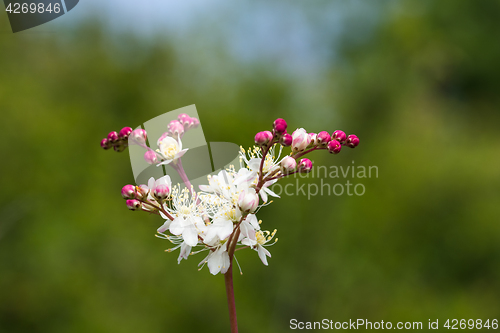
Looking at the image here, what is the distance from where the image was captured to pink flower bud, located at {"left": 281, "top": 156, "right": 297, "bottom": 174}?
26.0 inches

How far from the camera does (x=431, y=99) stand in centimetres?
558

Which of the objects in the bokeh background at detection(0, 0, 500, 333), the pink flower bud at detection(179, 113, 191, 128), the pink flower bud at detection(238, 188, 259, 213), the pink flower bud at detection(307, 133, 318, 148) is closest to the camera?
the pink flower bud at detection(238, 188, 259, 213)

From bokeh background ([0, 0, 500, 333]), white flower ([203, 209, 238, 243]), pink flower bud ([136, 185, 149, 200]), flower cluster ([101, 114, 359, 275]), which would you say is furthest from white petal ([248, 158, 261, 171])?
bokeh background ([0, 0, 500, 333])

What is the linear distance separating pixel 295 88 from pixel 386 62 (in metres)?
1.68

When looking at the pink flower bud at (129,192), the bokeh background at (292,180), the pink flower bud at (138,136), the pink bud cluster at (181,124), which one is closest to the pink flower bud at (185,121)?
the pink bud cluster at (181,124)

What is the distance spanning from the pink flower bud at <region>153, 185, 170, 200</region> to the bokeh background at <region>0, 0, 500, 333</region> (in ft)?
11.6

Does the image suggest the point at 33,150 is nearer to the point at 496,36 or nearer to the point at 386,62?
the point at 386,62

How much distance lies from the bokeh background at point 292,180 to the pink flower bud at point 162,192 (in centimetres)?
355

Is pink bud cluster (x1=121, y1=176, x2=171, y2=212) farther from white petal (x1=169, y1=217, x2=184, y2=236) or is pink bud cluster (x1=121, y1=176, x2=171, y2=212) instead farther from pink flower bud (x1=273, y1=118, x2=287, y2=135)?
pink flower bud (x1=273, y1=118, x2=287, y2=135)

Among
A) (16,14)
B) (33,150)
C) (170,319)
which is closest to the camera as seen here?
(16,14)

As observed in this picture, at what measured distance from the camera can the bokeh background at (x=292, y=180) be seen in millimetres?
3969

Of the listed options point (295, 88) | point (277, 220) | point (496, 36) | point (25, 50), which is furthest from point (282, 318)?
point (496, 36)

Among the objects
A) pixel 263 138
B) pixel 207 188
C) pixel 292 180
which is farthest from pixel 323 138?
pixel 292 180

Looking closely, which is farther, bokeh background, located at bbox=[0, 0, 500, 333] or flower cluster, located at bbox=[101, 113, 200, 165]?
bokeh background, located at bbox=[0, 0, 500, 333]
